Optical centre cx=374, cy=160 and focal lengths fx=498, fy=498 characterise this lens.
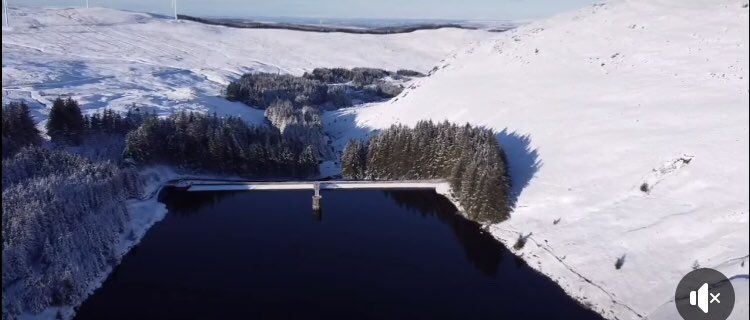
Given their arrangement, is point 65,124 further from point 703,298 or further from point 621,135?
point 703,298

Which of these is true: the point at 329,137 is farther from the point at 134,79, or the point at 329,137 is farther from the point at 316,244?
the point at 134,79

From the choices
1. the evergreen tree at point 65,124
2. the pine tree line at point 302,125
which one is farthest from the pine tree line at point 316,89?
the evergreen tree at point 65,124

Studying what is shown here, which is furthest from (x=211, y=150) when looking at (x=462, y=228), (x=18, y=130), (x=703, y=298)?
(x=703, y=298)

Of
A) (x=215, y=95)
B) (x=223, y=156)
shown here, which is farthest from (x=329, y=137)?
(x=215, y=95)

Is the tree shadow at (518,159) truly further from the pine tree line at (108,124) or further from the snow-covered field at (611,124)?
the pine tree line at (108,124)

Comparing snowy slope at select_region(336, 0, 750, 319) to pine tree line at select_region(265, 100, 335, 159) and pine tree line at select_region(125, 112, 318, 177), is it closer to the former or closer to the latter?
pine tree line at select_region(265, 100, 335, 159)

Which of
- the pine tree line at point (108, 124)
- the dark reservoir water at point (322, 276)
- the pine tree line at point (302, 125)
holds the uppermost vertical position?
the pine tree line at point (108, 124)
